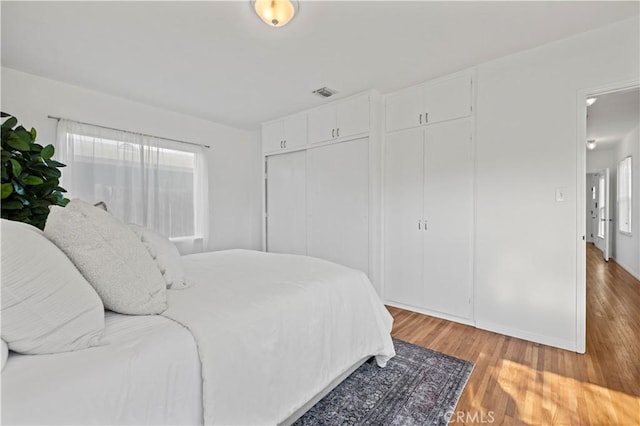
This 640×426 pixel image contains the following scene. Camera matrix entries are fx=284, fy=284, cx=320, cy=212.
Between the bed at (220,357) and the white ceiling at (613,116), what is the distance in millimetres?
3581

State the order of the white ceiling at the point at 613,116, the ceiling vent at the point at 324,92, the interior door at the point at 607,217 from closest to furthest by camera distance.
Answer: the ceiling vent at the point at 324,92
the white ceiling at the point at 613,116
the interior door at the point at 607,217

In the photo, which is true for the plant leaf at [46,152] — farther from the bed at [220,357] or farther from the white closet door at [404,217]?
the white closet door at [404,217]

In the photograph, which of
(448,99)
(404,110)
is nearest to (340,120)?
(404,110)

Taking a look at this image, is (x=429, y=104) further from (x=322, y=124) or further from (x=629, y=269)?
(x=629, y=269)

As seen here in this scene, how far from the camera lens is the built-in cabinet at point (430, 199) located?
282 cm

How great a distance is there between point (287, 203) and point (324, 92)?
1.66m

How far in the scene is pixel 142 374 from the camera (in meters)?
0.91

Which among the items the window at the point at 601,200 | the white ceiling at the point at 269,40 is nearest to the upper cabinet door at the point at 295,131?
the white ceiling at the point at 269,40

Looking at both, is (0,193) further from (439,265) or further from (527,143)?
(527,143)

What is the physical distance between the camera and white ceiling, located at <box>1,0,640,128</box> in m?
1.93

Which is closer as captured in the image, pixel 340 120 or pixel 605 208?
pixel 340 120

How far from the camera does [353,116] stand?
3418 millimetres

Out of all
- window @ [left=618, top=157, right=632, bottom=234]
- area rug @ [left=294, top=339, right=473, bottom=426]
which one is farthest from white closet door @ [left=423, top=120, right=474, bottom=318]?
window @ [left=618, top=157, right=632, bottom=234]

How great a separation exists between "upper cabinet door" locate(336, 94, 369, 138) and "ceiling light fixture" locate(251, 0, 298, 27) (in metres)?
1.60
